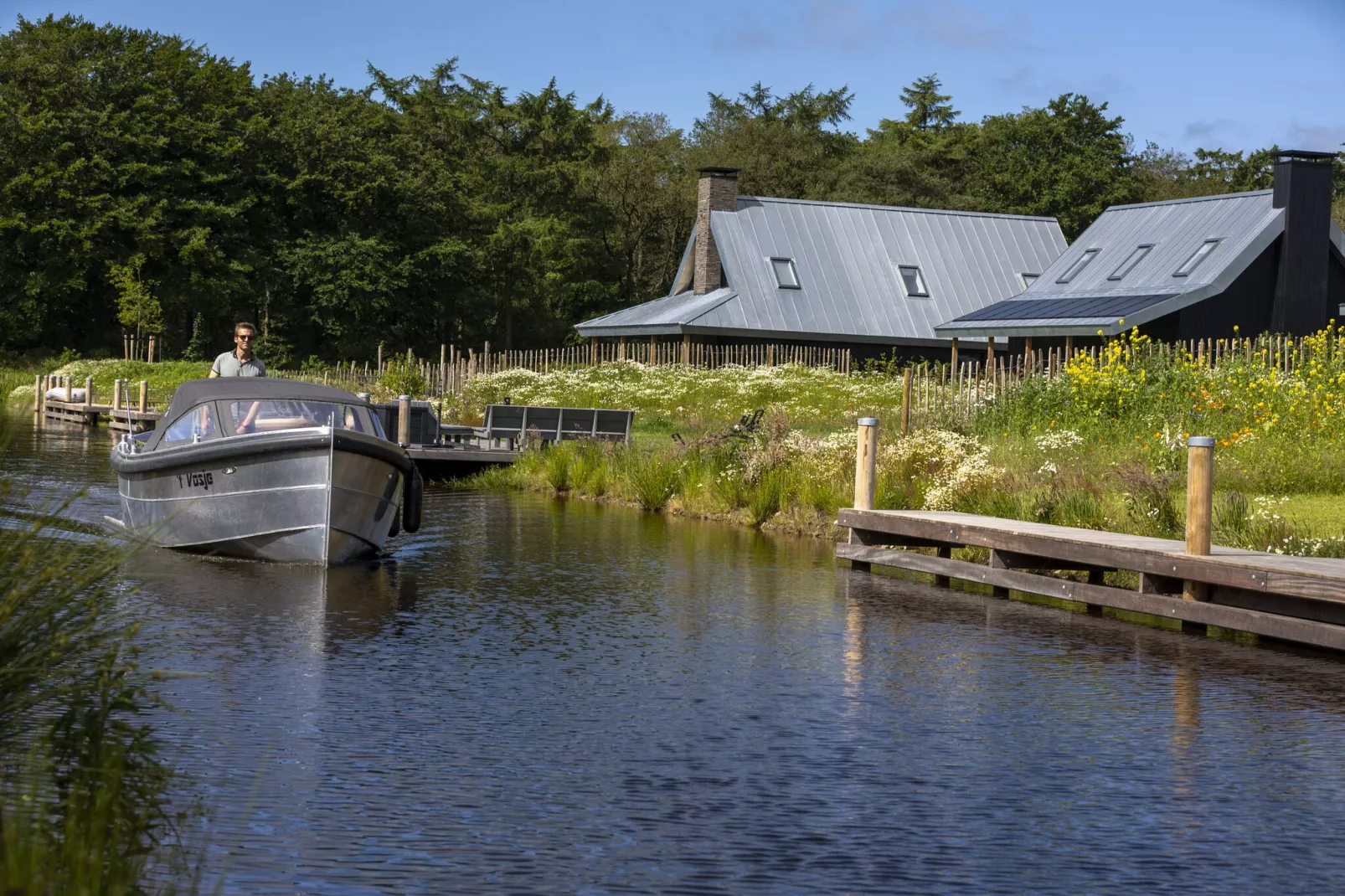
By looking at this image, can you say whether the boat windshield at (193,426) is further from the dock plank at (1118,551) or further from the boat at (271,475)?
the dock plank at (1118,551)

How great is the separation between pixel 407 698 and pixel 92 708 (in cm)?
350

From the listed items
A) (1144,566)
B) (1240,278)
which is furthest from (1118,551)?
(1240,278)

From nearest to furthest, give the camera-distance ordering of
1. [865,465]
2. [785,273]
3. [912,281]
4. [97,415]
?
[865,465] < [97,415] < [785,273] < [912,281]

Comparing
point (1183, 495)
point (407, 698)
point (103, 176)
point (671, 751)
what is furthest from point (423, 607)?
point (103, 176)

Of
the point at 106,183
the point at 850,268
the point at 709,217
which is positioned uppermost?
the point at 106,183

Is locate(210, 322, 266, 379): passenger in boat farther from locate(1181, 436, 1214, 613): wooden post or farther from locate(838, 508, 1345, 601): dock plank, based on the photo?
locate(1181, 436, 1214, 613): wooden post

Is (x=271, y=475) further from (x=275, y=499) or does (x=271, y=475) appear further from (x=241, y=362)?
Result: (x=241, y=362)

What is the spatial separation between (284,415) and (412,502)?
169 cm

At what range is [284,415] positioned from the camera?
699 inches

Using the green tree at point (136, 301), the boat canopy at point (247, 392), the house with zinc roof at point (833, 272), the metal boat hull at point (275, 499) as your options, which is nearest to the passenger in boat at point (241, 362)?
the boat canopy at point (247, 392)

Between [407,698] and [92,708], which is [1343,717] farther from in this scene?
[92,708]

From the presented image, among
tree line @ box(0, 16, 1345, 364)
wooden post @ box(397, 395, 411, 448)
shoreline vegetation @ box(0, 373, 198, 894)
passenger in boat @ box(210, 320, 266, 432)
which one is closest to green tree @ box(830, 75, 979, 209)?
tree line @ box(0, 16, 1345, 364)

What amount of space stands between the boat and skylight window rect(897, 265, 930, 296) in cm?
3689

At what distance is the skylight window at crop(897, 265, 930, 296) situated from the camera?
53.2 meters
